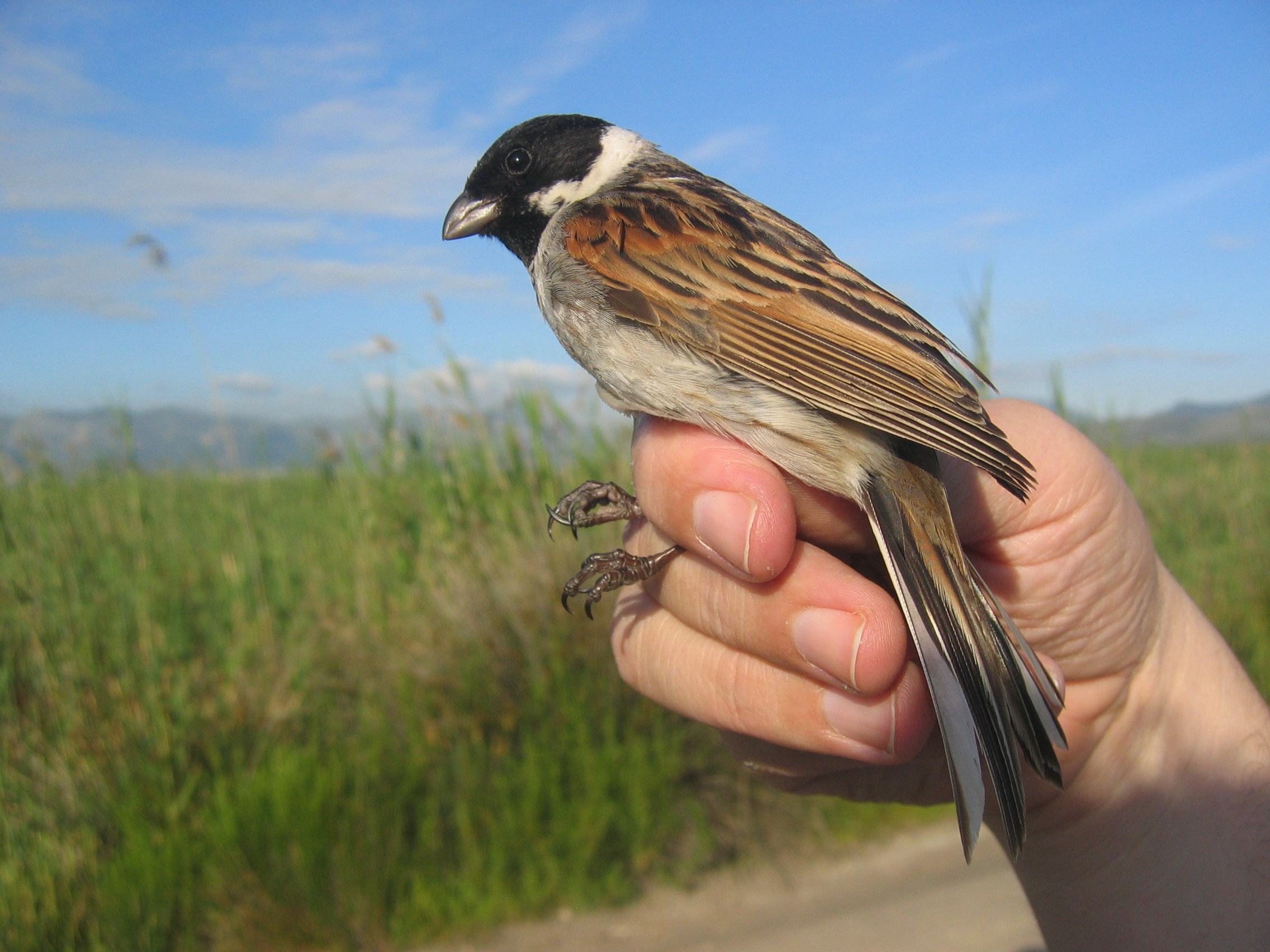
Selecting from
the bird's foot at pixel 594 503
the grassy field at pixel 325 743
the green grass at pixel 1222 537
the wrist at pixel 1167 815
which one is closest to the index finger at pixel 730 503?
the bird's foot at pixel 594 503

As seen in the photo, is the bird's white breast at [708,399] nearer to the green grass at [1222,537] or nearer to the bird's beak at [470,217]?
the bird's beak at [470,217]

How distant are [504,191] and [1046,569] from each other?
2.15m

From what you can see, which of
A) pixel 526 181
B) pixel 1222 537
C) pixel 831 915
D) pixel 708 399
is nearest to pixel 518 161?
pixel 526 181

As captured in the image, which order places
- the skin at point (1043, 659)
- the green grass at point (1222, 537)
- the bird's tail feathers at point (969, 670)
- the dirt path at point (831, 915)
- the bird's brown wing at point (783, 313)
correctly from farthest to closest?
1. the green grass at point (1222, 537)
2. the dirt path at point (831, 915)
3. the skin at point (1043, 659)
4. the bird's brown wing at point (783, 313)
5. the bird's tail feathers at point (969, 670)

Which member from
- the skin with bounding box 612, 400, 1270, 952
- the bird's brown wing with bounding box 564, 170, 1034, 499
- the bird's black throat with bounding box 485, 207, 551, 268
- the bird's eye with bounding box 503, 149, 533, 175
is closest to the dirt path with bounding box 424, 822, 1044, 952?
the skin with bounding box 612, 400, 1270, 952

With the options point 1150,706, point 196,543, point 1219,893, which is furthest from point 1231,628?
point 196,543

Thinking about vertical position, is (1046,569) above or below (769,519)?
below

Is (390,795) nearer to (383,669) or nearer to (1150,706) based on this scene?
(383,669)

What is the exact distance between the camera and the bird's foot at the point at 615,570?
2.17 metres

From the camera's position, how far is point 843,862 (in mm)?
3646

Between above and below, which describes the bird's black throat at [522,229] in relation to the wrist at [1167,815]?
above

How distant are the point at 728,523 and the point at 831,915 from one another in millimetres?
2268

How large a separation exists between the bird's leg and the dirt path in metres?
1.65

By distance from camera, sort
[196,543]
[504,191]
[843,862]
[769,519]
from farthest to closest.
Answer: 1. [196,543]
2. [843,862]
3. [504,191]
4. [769,519]
